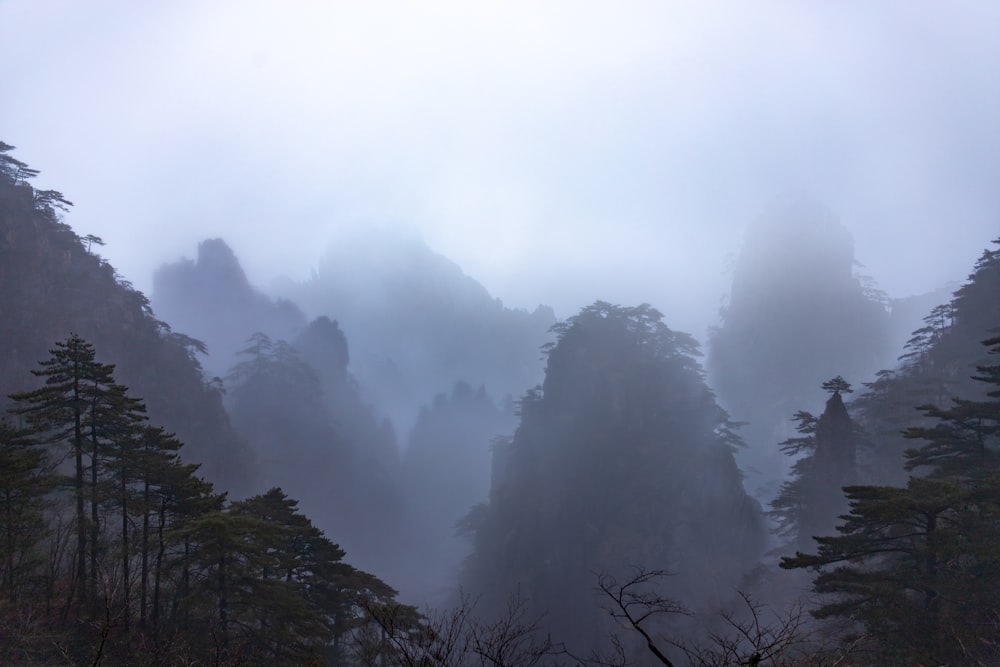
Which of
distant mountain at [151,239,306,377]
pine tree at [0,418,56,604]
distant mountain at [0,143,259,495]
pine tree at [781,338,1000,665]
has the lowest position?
pine tree at [0,418,56,604]

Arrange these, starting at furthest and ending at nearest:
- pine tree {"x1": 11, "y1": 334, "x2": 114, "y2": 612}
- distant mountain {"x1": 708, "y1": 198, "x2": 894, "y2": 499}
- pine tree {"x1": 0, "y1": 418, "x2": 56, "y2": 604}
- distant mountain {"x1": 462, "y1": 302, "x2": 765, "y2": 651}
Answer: distant mountain {"x1": 708, "y1": 198, "x2": 894, "y2": 499} < distant mountain {"x1": 462, "y1": 302, "x2": 765, "y2": 651} < pine tree {"x1": 11, "y1": 334, "x2": 114, "y2": 612} < pine tree {"x1": 0, "y1": 418, "x2": 56, "y2": 604}

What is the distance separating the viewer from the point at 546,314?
133000mm

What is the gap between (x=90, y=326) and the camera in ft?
149

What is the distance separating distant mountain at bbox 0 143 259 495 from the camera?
134 ft

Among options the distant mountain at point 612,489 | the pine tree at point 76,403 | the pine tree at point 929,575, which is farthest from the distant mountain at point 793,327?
the pine tree at point 76,403

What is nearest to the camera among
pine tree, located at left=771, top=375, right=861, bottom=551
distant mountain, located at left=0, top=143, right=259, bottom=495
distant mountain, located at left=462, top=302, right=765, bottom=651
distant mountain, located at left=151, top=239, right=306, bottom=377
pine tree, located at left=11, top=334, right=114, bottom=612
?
pine tree, located at left=11, top=334, right=114, bottom=612

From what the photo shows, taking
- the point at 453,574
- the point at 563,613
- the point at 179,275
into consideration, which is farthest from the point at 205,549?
the point at 179,275

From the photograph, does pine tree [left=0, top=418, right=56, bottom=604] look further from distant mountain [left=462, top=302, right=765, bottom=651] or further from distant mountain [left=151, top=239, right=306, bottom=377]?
distant mountain [left=151, top=239, right=306, bottom=377]

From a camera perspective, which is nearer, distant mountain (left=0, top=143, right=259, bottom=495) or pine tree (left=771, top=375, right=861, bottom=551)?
pine tree (left=771, top=375, right=861, bottom=551)


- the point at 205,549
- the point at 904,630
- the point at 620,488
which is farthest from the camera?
the point at 620,488

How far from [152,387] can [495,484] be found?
37.2 meters

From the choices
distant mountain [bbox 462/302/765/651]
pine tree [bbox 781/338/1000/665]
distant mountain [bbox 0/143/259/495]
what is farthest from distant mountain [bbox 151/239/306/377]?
pine tree [bbox 781/338/1000/665]

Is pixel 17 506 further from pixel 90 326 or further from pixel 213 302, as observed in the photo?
pixel 213 302

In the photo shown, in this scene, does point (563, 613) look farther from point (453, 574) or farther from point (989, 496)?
point (989, 496)
